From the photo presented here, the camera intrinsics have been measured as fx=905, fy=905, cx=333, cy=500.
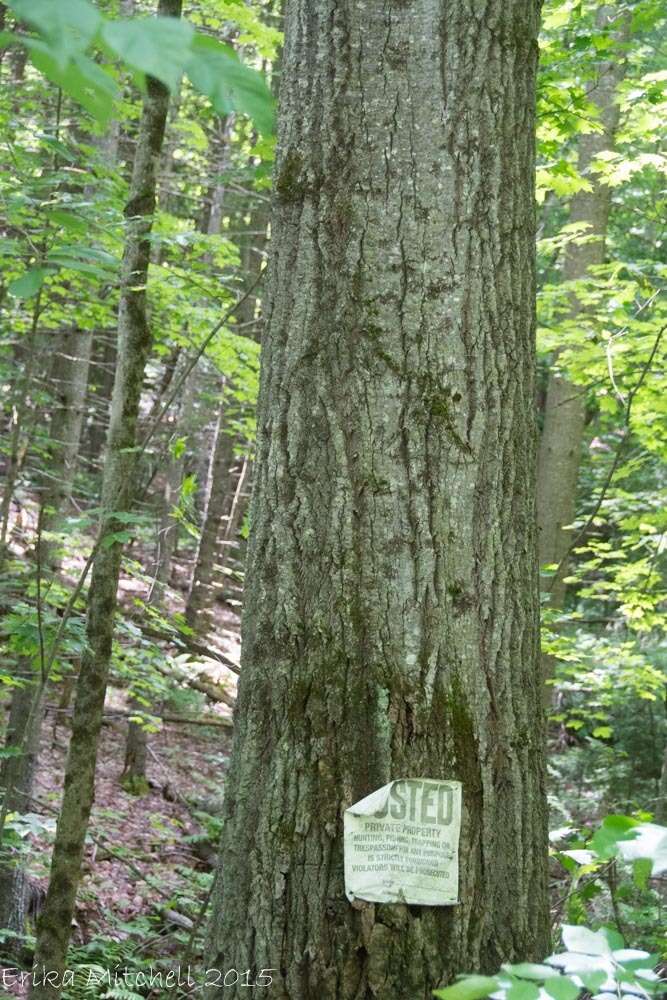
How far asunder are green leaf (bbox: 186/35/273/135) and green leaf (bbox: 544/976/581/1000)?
112cm

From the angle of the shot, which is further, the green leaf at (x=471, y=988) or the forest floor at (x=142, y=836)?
the forest floor at (x=142, y=836)

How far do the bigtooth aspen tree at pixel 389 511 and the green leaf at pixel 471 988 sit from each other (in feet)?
2.02

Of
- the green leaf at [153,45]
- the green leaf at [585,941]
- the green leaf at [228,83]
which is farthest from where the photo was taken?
the green leaf at [585,941]

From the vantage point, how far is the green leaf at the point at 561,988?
1.15 m

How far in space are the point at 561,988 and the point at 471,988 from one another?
11 cm

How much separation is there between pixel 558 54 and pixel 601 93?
4.88 metres

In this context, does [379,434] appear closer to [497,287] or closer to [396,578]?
[396,578]

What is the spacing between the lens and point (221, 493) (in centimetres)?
1403

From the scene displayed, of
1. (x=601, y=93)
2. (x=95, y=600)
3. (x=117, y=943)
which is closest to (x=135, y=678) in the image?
(x=117, y=943)

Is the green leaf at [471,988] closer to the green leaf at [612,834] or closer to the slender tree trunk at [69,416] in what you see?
the green leaf at [612,834]

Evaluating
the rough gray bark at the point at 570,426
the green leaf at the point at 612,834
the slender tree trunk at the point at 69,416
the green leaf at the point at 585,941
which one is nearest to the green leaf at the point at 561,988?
the green leaf at the point at 585,941

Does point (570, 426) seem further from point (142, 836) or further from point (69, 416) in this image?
point (142, 836)

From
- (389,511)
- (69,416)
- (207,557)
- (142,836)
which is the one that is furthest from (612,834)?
(207,557)

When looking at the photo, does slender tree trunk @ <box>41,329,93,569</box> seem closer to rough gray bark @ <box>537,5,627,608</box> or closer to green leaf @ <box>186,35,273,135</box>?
rough gray bark @ <box>537,5,627,608</box>
